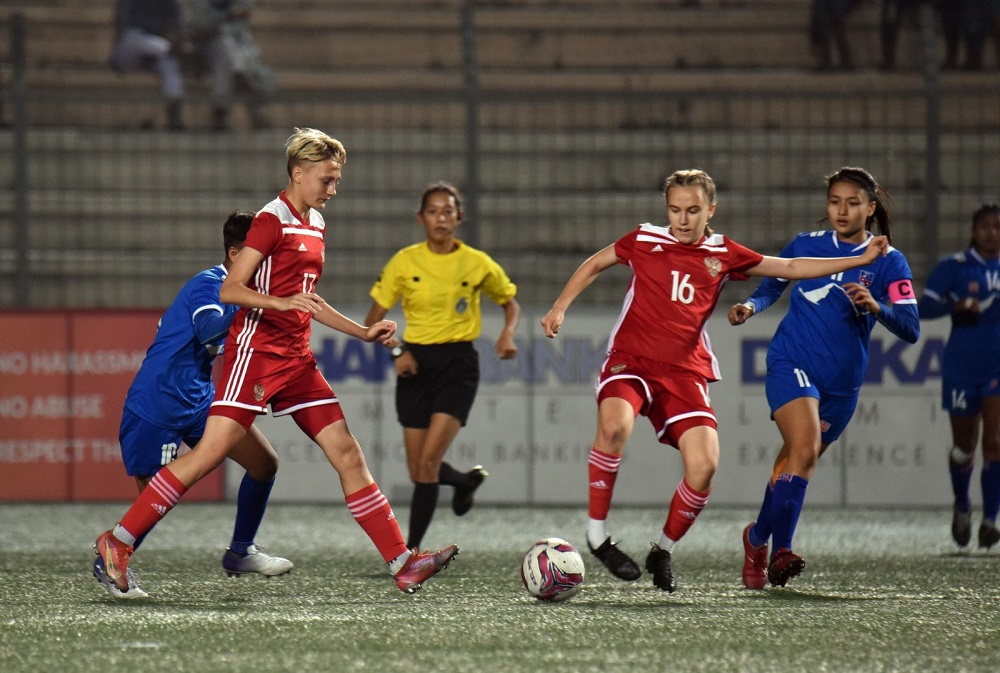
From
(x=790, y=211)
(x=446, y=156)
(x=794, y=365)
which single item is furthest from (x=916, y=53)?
(x=794, y=365)

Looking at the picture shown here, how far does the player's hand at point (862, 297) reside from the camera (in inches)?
217

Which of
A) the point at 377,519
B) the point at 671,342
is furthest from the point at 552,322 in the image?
the point at 377,519

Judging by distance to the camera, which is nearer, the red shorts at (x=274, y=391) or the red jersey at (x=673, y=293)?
the red shorts at (x=274, y=391)

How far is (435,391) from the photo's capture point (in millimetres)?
6938

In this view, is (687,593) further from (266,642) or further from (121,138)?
(121,138)

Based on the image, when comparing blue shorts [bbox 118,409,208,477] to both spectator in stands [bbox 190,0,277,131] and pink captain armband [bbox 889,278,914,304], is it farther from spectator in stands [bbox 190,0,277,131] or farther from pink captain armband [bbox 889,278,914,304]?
spectator in stands [bbox 190,0,277,131]

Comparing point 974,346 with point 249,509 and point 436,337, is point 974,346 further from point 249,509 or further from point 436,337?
point 249,509

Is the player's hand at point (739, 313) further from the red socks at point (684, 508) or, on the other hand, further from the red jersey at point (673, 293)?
the red socks at point (684, 508)

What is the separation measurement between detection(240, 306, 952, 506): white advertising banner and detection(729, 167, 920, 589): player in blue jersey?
13.1ft

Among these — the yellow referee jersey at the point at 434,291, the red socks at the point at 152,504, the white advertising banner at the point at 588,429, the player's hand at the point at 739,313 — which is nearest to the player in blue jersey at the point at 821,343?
the player's hand at the point at 739,313

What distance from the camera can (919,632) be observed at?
465 cm

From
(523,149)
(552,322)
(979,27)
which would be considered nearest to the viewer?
(552,322)

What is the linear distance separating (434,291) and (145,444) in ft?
5.60

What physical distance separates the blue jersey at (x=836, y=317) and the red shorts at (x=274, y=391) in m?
1.73
